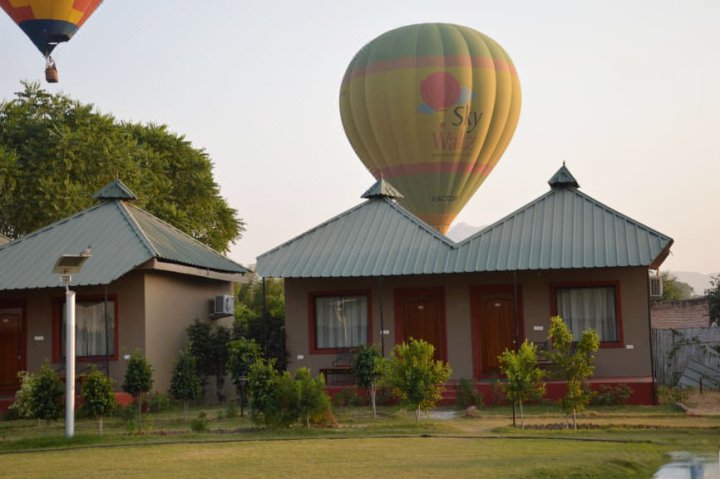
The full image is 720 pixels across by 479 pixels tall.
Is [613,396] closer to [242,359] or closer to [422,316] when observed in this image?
[422,316]

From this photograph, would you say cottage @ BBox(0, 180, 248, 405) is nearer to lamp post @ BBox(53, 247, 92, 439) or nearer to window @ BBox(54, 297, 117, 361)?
window @ BBox(54, 297, 117, 361)

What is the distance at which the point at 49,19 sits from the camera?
84.6ft

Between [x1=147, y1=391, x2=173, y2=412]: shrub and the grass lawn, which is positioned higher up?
[x1=147, y1=391, x2=173, y2=412]: shrub

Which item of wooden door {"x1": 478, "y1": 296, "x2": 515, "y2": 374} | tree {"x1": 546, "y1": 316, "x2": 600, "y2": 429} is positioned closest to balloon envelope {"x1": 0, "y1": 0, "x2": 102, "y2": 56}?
wooden door {"x1": 478, "y1": 296, "x2": 515, "y2": 374}

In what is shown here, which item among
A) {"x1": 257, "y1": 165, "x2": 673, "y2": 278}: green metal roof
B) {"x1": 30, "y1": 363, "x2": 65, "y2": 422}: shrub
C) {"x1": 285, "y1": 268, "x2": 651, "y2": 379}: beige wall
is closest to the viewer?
{"x1": 30, "y1": 363, "x2": 65, "y2": 422}: shrub

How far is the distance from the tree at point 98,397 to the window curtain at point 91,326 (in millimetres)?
6273

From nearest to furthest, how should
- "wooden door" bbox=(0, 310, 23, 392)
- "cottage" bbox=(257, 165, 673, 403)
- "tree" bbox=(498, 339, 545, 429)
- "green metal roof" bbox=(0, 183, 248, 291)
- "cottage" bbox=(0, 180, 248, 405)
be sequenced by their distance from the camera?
"tree" bbox=(498, 339, 545, 429)
"cottage" bbox=(257, 165, 673, 403)
"green metal roof" bbox=(0, 183, 248, 291)
"cottage" bbox=(0, 180, 248, 405)
"wooden door" bbox=(0, 310, 23, 392)

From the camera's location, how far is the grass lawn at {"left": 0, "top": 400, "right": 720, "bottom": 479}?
1323 cm

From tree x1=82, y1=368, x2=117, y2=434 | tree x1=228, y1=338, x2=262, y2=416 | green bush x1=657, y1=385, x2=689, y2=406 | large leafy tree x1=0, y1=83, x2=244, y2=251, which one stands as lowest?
green bush x1=657, y1=385, x2=689, y2=406

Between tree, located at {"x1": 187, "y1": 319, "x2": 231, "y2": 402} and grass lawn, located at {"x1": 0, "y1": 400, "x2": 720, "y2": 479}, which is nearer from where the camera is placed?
grass lawn, located at {"x1": 0, "y1": 400, "x2": 720, "y2": 479}

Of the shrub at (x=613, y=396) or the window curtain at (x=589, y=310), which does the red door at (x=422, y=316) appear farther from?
the shrub at (x=613, y=396)

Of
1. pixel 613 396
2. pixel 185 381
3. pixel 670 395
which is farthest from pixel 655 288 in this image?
pixel 185 381

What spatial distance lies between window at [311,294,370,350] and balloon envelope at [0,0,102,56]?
27.9ft

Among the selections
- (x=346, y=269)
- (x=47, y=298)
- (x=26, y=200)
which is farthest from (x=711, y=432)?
(x=26, y=200)
